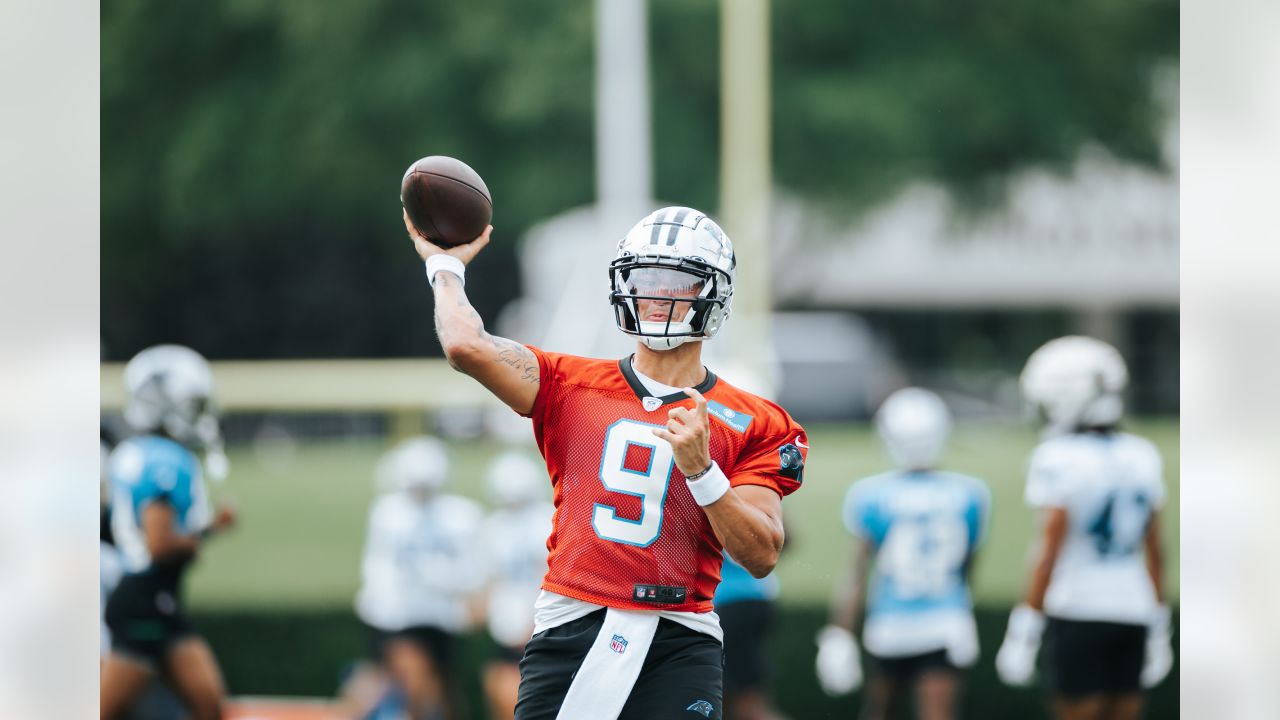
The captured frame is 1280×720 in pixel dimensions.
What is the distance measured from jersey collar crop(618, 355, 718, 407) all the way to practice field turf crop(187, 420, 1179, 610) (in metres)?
7.85

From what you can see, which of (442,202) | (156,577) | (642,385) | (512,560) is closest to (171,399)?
(156,577)

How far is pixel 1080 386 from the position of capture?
21.9 feet

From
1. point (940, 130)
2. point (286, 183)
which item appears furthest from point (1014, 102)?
point (286, 183)

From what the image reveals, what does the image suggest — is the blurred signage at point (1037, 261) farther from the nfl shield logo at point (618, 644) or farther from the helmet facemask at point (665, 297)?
the nfl shield logo at point (618, 644)

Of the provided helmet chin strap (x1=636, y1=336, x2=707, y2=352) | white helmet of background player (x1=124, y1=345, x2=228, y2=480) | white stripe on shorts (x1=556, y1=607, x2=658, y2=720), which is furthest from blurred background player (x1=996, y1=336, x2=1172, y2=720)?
white helmet of background player (x1=124, y1=345, x2=228, y2=480)

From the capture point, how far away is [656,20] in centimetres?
1916

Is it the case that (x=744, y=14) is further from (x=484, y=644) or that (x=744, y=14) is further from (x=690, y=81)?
(x=484, y=644)

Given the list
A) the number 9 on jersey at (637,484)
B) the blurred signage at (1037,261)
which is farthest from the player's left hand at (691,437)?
the blurred signage at (1037,261)

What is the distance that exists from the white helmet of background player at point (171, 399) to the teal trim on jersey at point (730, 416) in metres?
3.61

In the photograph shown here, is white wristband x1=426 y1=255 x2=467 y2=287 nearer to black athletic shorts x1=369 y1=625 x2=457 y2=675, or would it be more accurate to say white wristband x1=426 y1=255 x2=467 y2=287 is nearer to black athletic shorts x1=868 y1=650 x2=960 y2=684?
black athletic shorts x1=868 y1=650 x2=960 y2=684

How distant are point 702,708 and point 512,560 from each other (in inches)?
209

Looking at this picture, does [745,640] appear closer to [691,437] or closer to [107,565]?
[107,565]

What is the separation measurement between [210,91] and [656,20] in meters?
5.69

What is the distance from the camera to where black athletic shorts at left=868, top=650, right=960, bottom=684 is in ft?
24.0
